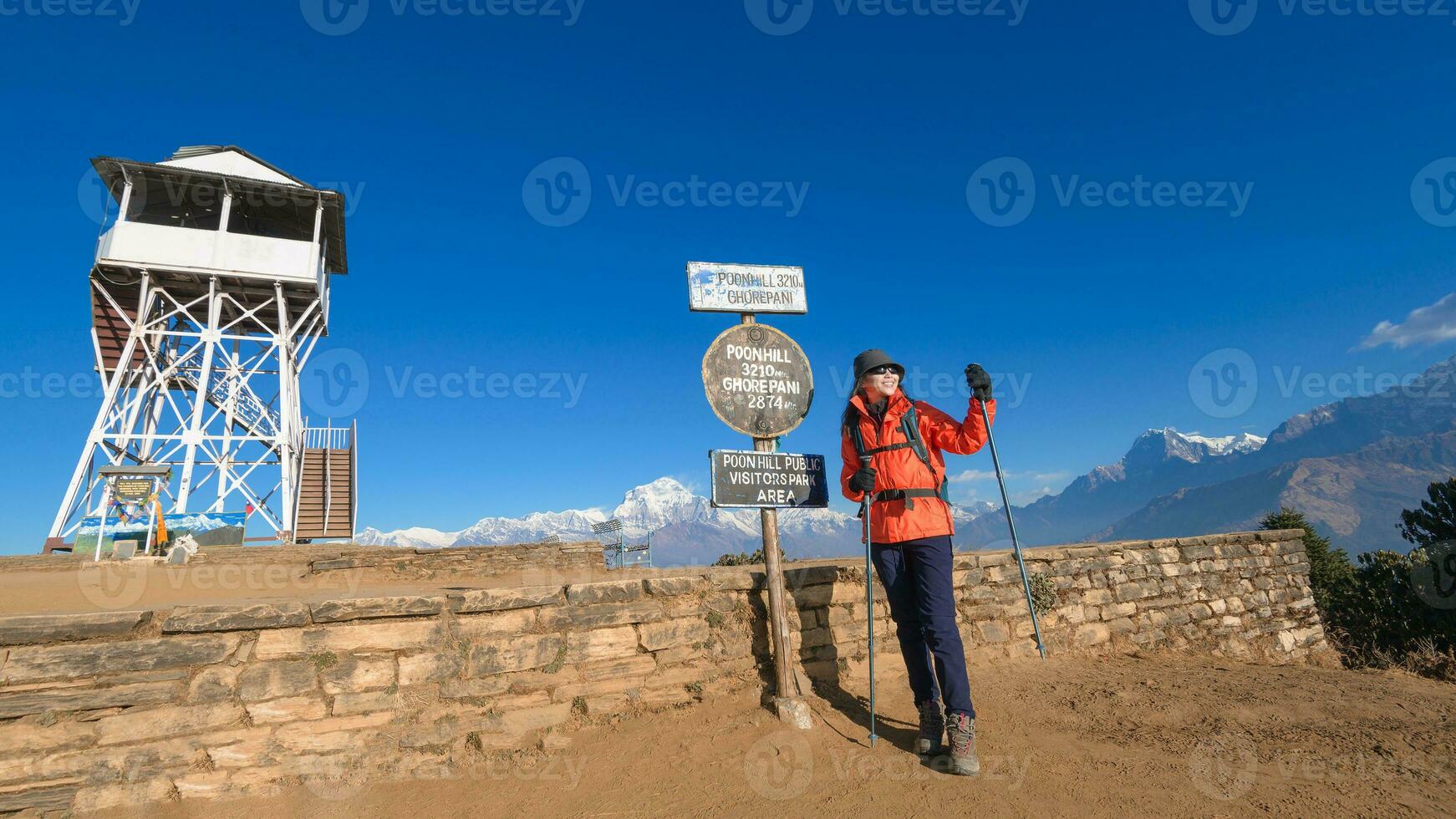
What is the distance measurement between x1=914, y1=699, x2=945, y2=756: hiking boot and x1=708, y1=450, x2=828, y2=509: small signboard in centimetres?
154

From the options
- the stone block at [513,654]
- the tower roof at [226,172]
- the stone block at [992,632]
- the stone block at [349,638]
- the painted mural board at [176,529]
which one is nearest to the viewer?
the stone block at [349,638]

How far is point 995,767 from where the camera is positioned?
12.3ft

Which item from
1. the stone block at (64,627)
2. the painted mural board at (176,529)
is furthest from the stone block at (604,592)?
the painted mural board at (176,529)

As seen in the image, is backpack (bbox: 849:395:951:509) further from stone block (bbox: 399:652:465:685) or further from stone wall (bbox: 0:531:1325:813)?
stone block (bbox: 399:652:465:685)

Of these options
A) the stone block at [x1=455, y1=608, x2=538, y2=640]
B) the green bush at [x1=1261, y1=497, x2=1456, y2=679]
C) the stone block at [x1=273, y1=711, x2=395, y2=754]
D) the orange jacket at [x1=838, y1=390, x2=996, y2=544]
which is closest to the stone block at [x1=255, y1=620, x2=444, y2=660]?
the stone block at [x1=455, y1=608, x2=538, y2=640]

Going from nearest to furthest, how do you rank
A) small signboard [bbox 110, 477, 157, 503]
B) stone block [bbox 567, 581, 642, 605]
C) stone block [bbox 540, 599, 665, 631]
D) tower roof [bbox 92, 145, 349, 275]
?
stone block [bbox 540, 599, 665, 631], stone block [bbox 567, 581, 642, 605], small signboard [bbox 110, 477, 157, 503], tower roof [bbox 92, 145, 349, 275]

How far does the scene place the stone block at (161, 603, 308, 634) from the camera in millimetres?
3602

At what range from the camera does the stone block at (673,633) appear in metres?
4.65

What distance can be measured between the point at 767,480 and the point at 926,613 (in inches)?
59.7

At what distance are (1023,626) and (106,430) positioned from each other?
24199 mm

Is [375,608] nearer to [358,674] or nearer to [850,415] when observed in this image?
[358,674]

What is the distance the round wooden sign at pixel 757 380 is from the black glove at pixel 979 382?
4.55 feet

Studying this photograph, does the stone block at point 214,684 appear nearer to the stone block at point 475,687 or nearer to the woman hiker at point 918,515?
the stone block at point 475,687

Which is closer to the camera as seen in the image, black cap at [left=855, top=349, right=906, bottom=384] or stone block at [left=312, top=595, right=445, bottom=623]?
stone block at [left=312, top=595, right=445, bottom=623]
